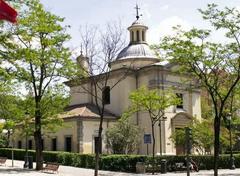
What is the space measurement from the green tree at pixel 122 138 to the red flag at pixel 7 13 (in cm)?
3668

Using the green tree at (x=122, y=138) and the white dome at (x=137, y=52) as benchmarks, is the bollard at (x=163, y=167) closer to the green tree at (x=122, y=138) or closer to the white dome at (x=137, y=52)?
the green tree at (x=122, y=138)

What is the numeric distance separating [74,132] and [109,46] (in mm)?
20745

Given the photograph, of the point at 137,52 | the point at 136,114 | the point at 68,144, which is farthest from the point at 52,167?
the point at 137,52

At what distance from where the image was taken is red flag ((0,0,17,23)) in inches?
64.2

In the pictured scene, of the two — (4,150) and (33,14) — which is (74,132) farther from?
(33,14)

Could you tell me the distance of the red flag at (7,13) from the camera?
1.63m

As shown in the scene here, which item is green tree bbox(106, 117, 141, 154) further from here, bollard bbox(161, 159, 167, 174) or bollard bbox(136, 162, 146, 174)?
bollard bbox(161, 159, 167, 174)

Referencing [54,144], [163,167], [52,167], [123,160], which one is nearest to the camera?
[52,167]

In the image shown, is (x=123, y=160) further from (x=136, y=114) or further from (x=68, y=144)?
(x=136, y=114)

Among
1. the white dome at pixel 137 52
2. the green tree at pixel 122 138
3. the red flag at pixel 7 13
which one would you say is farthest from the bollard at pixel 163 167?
the red flag at pixel 7 13

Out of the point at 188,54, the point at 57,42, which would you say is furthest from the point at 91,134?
the point at 188,54

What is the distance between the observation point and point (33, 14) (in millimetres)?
25156

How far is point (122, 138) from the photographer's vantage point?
3831 centimetres

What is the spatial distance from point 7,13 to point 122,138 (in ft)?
122
